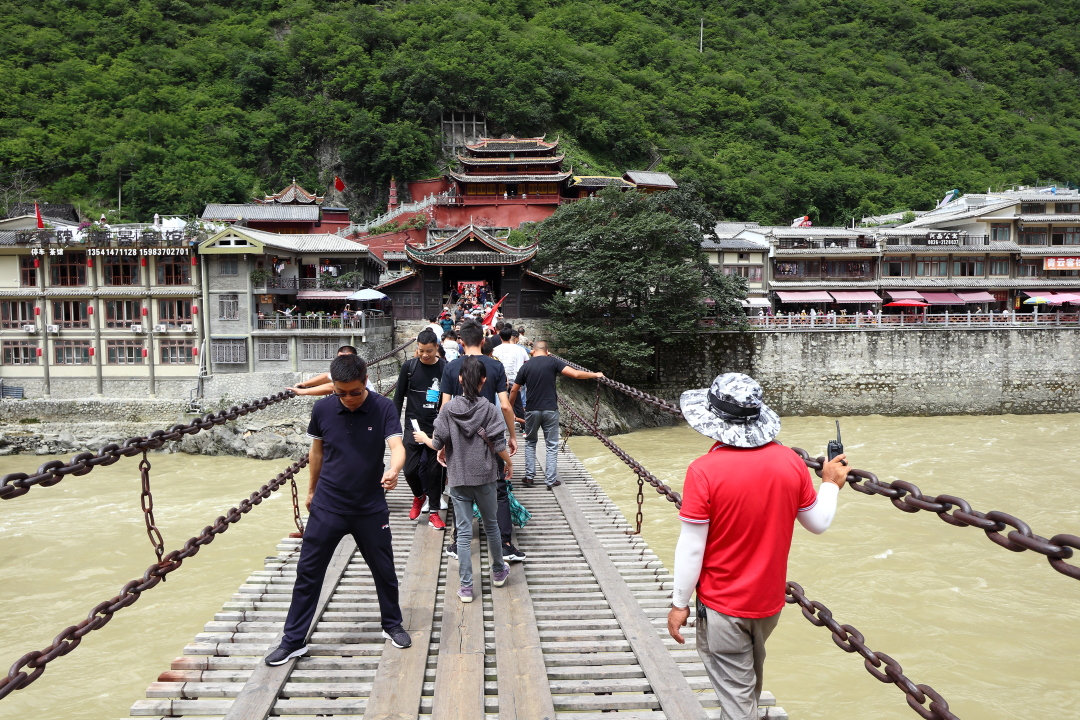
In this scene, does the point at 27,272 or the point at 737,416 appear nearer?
the point at 737,416

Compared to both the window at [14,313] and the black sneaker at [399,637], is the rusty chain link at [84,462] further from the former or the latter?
the window at [14,313]

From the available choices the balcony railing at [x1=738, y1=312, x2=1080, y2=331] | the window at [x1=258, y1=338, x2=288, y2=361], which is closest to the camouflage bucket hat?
the window at [x1=258, y1=338, x2=288, y2=361]

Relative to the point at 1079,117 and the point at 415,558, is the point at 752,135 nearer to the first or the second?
the point at 1079,117

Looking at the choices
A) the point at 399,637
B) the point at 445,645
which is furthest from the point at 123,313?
the point at 445,645

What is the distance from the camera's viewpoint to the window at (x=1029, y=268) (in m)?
32.4

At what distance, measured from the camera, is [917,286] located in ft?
105

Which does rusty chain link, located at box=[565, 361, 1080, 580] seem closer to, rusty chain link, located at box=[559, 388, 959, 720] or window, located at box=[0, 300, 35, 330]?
rusty chain link, located at box=[559, 388, 959, 720]

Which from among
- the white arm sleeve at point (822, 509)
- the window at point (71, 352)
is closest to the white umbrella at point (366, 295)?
the window at point (71, 352)

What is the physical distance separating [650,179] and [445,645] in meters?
43.7

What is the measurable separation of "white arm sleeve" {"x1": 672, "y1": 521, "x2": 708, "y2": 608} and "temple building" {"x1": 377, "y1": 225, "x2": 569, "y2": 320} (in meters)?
24.7

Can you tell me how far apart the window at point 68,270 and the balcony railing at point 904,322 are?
2405 cm

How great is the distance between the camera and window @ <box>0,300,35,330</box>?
24703 mm

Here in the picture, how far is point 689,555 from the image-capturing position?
2.48 meters

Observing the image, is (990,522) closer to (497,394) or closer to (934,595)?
(497,394)
